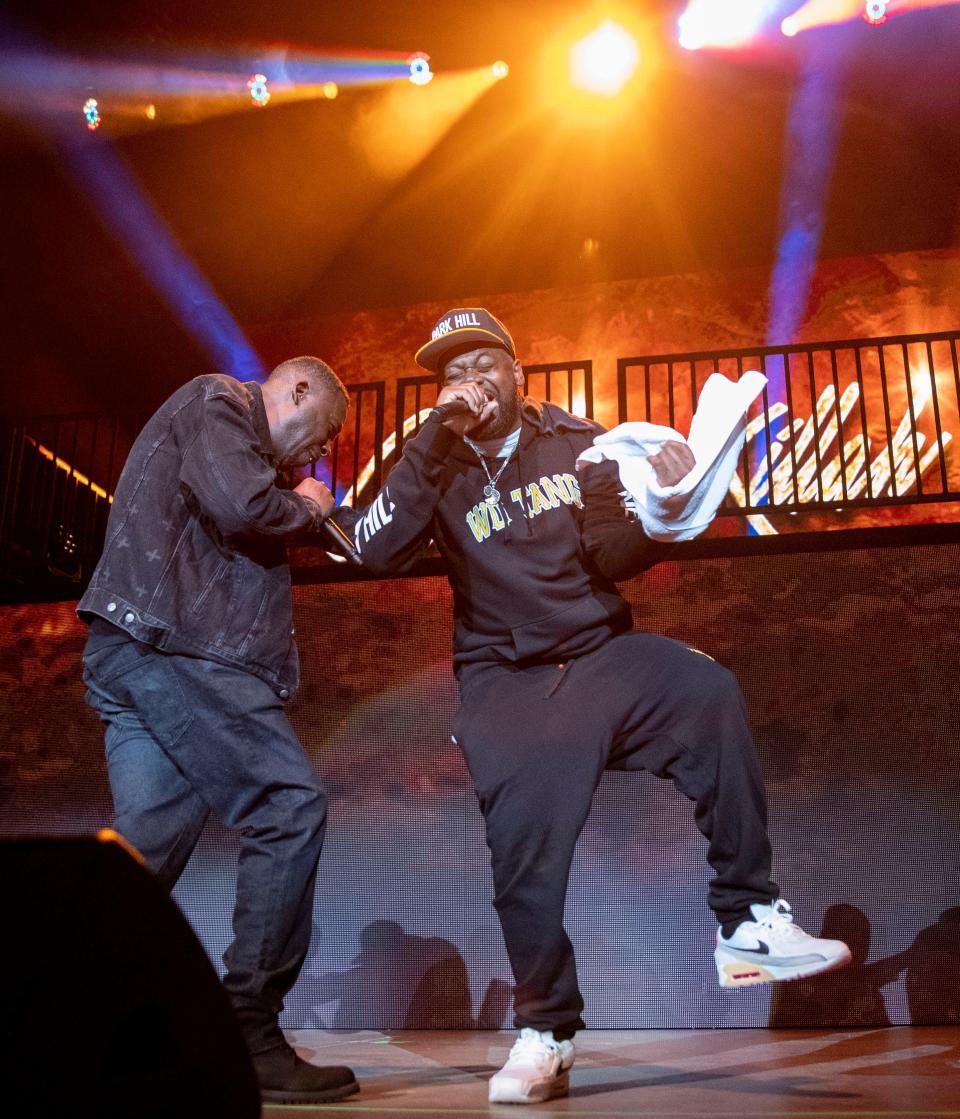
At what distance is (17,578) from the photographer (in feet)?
15.1

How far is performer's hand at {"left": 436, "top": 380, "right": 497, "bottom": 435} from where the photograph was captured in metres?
2.52

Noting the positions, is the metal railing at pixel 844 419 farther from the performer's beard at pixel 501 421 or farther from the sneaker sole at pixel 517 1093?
the sneaker sole at pixel 517 1093

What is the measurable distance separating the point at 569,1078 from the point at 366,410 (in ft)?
16.6

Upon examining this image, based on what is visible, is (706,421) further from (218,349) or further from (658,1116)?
(218,349)

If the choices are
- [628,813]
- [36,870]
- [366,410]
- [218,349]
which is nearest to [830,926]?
[628,813]

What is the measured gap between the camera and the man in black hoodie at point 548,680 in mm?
2027

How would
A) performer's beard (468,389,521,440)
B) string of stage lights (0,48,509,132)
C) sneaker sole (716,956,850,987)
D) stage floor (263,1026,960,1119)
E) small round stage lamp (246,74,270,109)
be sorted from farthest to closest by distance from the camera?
small round stage lamp (246,74,270,109)
string of stage lights (0,48,509,132)
performer's beard (468,389,521,440)
sneaker sole (716,956,850,987)
stage floor (263,1026,960,1119)

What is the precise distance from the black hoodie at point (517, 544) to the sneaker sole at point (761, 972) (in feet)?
2.60

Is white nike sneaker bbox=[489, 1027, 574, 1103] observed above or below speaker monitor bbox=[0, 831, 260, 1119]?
below

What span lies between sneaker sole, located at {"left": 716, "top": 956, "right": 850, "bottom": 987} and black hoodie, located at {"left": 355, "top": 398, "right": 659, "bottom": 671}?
791mm

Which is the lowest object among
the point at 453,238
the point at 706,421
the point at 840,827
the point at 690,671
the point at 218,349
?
the point at 840,827

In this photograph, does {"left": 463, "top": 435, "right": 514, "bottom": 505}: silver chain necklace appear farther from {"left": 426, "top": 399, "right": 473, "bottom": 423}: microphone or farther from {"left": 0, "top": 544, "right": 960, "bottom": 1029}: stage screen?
{"left": 0, "top": 544, "right": 960, "bottom": 1029}: stage screen

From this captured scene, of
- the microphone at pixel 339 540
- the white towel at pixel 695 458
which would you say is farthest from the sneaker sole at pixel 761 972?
the microphone at pixel 339 540

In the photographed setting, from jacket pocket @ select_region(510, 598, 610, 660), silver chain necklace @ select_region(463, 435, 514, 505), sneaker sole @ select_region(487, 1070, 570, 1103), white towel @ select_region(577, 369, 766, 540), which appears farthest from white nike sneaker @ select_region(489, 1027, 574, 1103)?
silver chain necklace @ select_region(463, 435, 514, 505)
